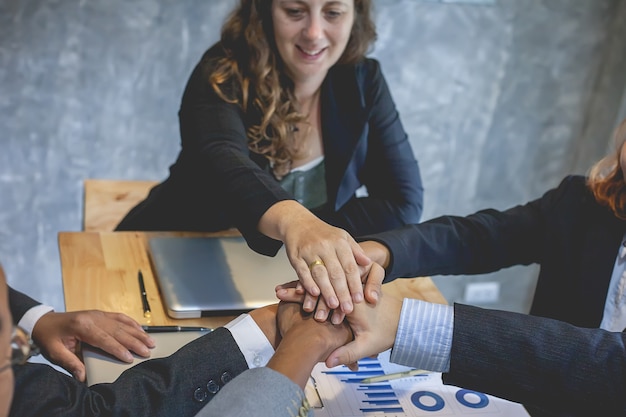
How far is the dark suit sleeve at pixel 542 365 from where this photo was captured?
1125 millimetres

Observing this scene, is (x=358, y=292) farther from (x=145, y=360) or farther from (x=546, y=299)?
(x=546, y=299)

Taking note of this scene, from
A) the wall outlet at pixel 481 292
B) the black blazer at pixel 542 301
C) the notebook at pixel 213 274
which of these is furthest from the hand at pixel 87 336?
the wall outlet at pixel 481 292

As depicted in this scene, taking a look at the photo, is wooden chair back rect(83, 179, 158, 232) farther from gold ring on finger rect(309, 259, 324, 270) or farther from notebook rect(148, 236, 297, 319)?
gold ring on finger rect(309, 259, 324, 270)

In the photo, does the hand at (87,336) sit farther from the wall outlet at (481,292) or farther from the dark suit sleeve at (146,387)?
the wall outlet at (481,292)

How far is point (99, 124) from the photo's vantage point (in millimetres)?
2506

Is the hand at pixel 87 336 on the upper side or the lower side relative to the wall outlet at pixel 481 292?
upper

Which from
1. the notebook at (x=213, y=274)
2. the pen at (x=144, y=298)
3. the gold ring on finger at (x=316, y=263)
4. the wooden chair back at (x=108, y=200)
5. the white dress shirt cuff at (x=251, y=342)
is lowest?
the wooden chair back at (x=108, y=200)

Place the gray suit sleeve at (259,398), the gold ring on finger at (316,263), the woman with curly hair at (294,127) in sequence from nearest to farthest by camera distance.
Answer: the gray suit sleeve at (259,398) < the gold ring on finger at (316,263) < the woman with curly hair at (294,127)

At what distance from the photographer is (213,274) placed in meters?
1.44

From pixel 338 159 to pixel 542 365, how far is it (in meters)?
0.84

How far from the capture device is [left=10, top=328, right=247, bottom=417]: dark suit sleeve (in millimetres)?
940

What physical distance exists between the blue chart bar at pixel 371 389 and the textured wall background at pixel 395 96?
1.56 meters

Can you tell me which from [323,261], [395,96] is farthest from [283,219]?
[395,96]

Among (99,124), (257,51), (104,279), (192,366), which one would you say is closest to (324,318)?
(192,366)
